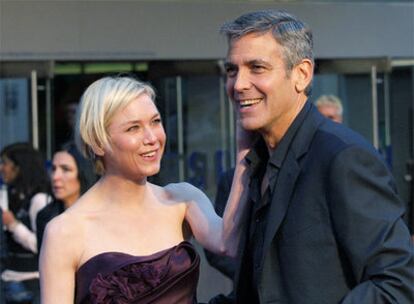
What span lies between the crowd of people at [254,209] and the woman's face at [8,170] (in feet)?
13.9

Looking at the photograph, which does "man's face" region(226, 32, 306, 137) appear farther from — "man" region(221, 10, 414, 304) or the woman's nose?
the woman's nose

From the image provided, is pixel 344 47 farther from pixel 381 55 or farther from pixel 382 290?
pixel 382 290

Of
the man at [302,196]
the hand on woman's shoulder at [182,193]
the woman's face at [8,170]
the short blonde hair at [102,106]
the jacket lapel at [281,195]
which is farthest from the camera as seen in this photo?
the woman's face at [8,170]

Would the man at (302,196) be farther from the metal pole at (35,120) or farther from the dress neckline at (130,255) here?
the metal pole at (35,120)

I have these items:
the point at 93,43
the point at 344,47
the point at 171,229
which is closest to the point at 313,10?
the point at 344,47

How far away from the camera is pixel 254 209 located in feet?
8.48

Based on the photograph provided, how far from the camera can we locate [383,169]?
92.0 inches

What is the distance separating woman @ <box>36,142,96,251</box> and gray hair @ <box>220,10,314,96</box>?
3244 millimetres

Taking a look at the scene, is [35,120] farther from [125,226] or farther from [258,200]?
[258,200]

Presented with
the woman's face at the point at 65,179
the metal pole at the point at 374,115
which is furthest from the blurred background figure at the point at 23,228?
the metal pole at the point at 374,115

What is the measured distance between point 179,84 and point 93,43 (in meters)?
1.12

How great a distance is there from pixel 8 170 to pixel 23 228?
0.96 meters

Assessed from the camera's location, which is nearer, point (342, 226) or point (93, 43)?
point (342, 226)

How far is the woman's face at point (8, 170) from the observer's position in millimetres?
7270
